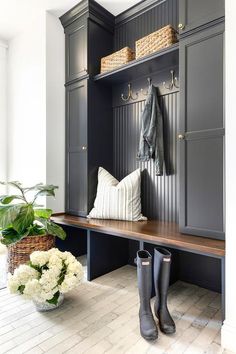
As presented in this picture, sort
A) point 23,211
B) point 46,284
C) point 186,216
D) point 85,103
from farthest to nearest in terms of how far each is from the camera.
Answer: point 85,103, point 23,211, point 186,216, point 46,284

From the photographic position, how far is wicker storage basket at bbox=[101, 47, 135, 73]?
7.50ft

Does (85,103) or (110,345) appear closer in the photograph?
(110,345)

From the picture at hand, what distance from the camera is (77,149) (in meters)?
2.62

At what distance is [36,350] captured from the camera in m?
1.30

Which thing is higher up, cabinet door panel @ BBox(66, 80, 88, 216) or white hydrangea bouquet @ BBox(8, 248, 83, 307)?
cabinet door panel @ BBox(66, 80, 88, 216)

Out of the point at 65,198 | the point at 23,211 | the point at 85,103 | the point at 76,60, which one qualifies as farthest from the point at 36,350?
the point at 76,60

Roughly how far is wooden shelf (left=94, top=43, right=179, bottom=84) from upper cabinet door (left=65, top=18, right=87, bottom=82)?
0.81 feet

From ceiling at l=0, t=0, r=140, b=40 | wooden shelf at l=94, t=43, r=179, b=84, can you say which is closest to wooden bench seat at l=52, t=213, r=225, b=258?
wooden shelf at l=94, t=43, r=179, b=84

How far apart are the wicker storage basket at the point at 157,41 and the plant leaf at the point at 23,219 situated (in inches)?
65.2

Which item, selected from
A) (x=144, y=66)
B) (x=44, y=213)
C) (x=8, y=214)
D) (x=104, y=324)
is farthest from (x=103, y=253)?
(x=144, y=66)

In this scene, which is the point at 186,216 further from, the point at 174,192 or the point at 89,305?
the point at 89,305

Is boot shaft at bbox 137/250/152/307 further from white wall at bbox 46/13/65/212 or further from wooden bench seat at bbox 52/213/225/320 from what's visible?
white wall at bbox 46/13/65/212

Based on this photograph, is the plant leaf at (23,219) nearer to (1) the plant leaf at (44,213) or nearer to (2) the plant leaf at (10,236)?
(2) the plant leaf at (10,236)

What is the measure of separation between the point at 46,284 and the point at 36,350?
1.17 ft
